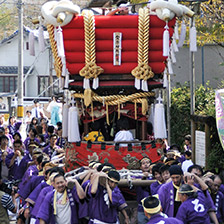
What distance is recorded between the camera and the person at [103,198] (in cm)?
760

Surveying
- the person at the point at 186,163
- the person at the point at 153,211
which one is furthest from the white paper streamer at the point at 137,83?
the person at the point at 153,211

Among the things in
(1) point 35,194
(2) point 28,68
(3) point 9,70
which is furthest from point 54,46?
(3) point 9,70

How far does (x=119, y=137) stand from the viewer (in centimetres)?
1031

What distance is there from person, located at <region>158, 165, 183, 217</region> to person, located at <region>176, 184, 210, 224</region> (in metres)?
0.58

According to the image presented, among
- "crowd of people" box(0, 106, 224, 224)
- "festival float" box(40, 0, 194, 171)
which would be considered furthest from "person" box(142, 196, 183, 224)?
"festival float" box(40, 0, 194, 171)

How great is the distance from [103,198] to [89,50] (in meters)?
3.36

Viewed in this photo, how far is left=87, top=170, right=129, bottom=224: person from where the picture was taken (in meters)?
7.60

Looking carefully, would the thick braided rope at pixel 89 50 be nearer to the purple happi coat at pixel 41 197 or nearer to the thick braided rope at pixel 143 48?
the thick braided rope at pixel 143 48

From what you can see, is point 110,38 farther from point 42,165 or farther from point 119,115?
point 42,165

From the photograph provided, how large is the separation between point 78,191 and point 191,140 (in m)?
6.19

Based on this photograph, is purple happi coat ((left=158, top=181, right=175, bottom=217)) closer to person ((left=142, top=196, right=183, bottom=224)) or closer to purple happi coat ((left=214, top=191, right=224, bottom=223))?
purple happi coat ((left=214, top=191, right=224, bottom=223))

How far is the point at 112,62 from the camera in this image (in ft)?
34.0

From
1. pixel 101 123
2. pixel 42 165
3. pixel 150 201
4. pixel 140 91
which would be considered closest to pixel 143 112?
pixel 140 91

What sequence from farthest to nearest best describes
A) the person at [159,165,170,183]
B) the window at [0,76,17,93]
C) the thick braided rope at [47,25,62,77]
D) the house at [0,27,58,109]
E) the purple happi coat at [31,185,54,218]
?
1. the window at [0,76,17,93]
2. the house at [0,27,58,109]
3. the thick braided rope at [47,25,62,77]
4. the person at [159,165,170,183]
5. the purple happi coat at [31,185,54,218]
